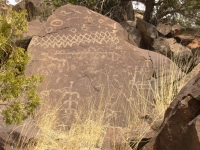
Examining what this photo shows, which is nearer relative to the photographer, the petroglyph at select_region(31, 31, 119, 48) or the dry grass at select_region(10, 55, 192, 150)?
the dry grass at select_region(10, 55, 192, 150)

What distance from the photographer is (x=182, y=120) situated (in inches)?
113

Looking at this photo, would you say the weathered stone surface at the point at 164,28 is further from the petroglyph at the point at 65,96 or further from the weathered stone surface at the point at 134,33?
the petroglyph at the point at 65,96

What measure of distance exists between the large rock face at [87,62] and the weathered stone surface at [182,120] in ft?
5.55

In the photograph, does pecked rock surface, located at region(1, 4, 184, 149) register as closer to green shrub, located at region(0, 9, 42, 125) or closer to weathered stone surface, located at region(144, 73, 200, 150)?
green shrub, located at region(0, 9, 42, 125)

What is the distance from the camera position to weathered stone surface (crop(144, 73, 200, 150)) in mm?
2779

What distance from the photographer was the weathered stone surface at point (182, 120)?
2.78 m

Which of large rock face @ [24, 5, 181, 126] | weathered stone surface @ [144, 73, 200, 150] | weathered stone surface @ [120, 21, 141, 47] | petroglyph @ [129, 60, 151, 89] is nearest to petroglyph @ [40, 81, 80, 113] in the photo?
large rock face @ [24, 5, 181, 126]

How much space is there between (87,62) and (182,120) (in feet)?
8.98

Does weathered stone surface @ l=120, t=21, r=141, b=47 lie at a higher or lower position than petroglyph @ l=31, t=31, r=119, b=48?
lower

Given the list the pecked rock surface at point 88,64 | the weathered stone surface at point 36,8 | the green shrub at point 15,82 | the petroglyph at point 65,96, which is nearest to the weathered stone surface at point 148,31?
the pecked rock surface at point 88,64

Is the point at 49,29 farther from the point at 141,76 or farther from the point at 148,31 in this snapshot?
the point at 148,31

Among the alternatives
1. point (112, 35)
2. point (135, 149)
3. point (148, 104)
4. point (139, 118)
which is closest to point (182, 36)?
point (112, 35)

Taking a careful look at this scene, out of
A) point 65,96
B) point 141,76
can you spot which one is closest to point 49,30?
point 65,96

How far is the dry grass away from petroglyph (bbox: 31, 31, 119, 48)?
3.16ft
